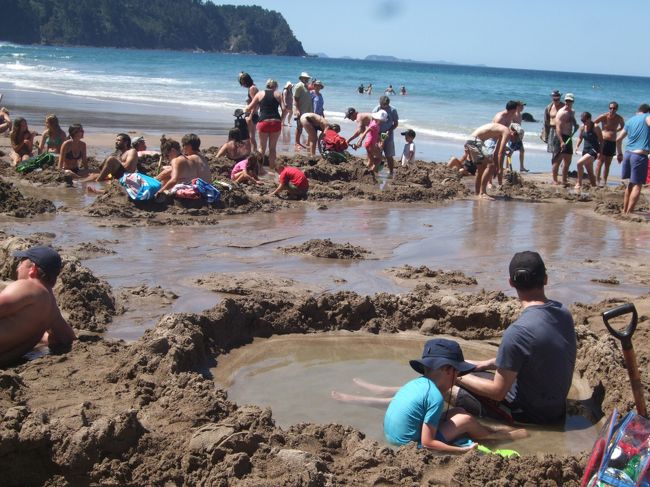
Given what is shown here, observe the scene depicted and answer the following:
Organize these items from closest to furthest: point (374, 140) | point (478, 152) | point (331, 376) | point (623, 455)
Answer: point (623, 455) → point (331, 376) → point (478, 152) → point (374, 140)

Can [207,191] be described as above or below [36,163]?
above

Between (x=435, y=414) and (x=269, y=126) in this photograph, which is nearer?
Result: (x=435, y=414)

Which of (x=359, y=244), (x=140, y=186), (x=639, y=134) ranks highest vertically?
(x=639, y=134)

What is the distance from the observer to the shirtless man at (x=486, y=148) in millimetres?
12477

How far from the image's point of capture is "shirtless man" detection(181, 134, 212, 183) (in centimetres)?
1098

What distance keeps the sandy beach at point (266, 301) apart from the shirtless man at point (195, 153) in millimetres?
377

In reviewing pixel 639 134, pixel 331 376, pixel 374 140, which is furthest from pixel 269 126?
pixel 331 376

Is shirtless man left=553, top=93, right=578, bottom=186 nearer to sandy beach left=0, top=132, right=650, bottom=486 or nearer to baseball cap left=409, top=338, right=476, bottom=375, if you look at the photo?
sandy beach left=0, top=132, right=650, bottom=486

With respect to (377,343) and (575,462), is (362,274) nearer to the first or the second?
(377,343)

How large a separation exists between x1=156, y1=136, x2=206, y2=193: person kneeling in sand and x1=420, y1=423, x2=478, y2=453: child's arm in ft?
23.4

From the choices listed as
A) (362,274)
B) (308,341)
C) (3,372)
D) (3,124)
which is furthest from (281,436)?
(3,124)

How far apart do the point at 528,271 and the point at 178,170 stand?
710cm

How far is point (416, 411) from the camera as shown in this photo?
4.48 m

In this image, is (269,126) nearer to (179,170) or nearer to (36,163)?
(179,170)
